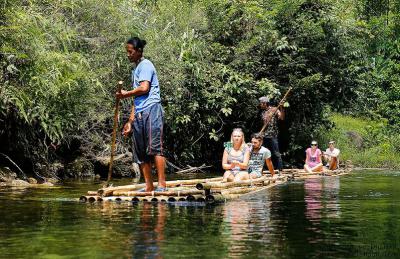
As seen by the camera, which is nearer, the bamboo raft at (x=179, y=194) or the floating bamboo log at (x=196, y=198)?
the floating bamboo log at (x=196, y=198)

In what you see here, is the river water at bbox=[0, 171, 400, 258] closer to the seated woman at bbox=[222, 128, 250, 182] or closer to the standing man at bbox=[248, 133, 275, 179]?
the seated woman at bbox=[222, 128, 250, 182]

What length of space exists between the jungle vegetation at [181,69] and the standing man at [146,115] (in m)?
3.85

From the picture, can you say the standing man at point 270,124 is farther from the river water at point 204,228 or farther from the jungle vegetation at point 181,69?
the river water at point 204,228

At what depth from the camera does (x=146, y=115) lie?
1054 centimetres

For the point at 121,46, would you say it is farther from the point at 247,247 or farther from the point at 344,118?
the point at 344,118

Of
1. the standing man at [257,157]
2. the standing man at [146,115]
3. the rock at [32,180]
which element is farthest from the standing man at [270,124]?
the standing man at [146,115]

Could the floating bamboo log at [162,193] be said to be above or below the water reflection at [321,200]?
above

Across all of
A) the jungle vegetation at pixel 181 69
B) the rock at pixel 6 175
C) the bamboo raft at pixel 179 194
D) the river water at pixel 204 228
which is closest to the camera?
the river water at pixel 204 228

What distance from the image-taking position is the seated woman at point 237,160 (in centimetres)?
1341

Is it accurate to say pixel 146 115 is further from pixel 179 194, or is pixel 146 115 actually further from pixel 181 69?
pixel 181 69

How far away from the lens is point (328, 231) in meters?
7.41

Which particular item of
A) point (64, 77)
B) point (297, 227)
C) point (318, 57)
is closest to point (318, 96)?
point (318, 57)

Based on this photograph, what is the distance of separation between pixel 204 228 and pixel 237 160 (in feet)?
19.9

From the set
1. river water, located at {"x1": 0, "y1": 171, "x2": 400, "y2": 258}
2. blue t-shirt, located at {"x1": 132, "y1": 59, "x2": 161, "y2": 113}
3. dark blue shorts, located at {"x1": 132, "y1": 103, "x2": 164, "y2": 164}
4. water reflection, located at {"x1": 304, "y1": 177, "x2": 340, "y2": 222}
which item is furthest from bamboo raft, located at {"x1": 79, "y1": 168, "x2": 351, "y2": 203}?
blue t-shirt, located at {"x1": 132, "y1": 59, "x2": 161, "y2": 113}
